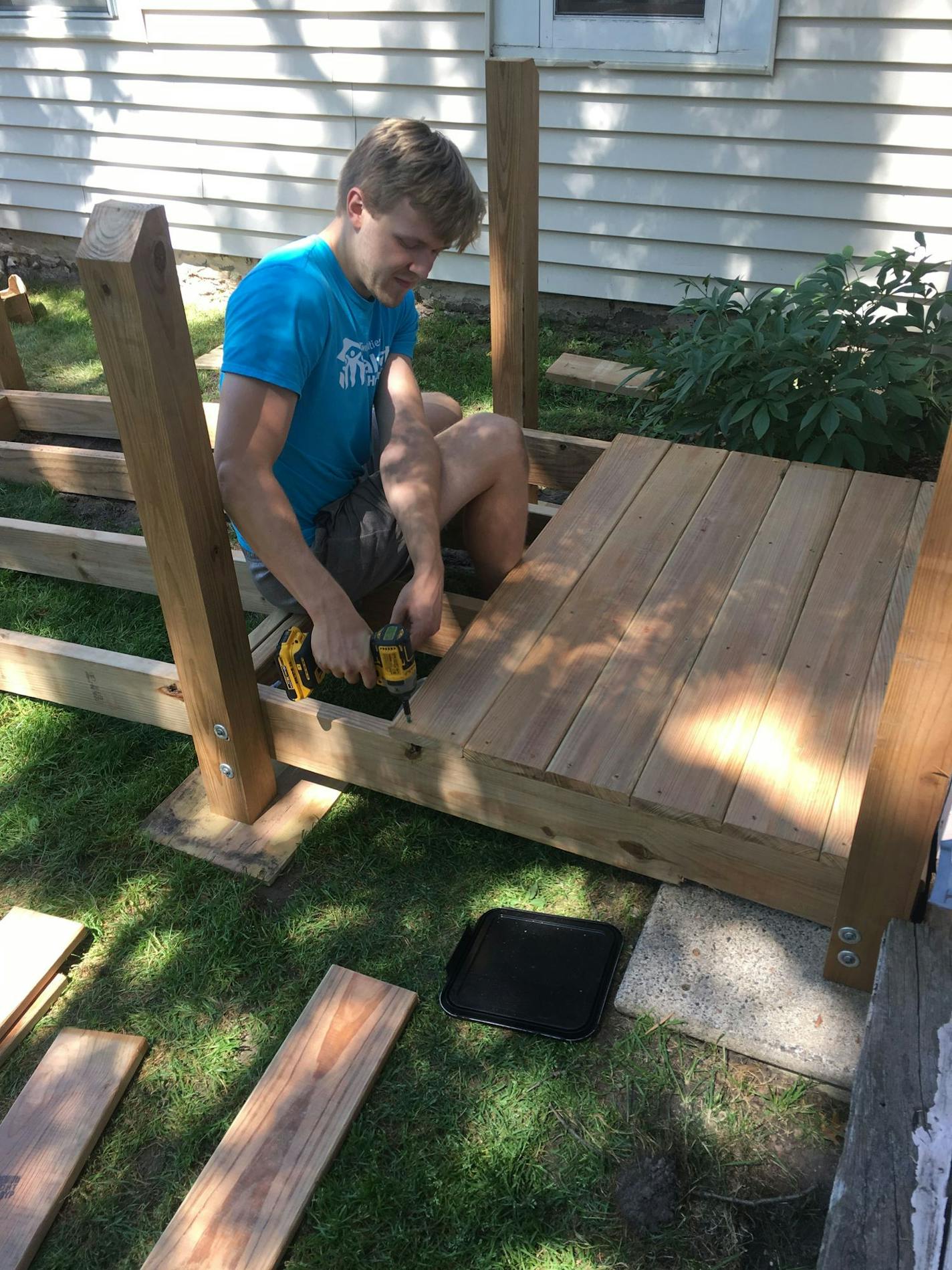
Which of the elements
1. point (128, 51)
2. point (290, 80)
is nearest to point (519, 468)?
point (290, 80)

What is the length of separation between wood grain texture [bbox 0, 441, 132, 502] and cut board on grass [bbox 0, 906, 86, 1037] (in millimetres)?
2047

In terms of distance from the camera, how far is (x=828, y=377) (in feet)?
11.1

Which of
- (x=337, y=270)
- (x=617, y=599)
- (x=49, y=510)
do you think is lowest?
(x=49, y=510)

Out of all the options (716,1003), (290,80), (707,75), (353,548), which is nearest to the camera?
(716,1003)

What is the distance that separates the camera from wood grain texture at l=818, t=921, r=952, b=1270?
1224mm

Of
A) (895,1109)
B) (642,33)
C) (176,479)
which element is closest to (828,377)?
(642,33)

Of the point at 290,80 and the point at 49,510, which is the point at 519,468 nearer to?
the point at 49,510

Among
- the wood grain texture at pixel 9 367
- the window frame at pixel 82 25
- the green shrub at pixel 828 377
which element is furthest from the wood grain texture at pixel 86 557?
the window frame at pixel 82 25

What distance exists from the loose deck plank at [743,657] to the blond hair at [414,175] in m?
1.18

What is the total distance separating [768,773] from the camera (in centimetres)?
201

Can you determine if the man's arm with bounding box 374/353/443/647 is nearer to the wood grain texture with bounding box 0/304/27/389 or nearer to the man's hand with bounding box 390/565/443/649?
the man's hand with bounding box 390/565/443/649

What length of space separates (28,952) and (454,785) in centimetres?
102

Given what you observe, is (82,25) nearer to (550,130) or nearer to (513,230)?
(550,130)

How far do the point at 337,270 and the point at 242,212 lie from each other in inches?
172
